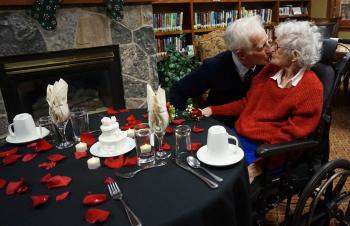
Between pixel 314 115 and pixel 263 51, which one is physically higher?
pixel 263 51

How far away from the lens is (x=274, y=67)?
1.59 m

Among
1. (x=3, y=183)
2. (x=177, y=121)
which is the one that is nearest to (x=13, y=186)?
(x=3, y=183)

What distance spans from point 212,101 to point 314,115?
77 cm

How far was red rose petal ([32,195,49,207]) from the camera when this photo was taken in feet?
2.67

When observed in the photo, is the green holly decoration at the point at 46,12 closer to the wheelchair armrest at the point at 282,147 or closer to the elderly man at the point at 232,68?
the elderly man at the point at 232,68

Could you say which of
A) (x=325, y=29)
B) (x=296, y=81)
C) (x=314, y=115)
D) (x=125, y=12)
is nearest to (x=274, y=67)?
(x=296, y=81)

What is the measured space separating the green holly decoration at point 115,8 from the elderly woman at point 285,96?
64.3 inches

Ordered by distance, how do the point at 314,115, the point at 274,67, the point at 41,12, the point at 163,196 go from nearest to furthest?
the point at 163,196
the point at 314,115
the point at 274,67
the point at 41,12

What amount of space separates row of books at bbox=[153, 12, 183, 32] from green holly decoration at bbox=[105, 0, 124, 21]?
1056 mm

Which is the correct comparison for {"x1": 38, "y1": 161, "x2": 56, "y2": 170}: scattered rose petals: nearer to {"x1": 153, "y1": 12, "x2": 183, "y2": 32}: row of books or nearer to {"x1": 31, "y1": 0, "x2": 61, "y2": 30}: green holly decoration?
{"x1": 31, "y1": 0, "x2": 61, "y2": 30}: green holly decoration

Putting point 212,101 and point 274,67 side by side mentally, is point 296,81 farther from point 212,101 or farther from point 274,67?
point 212,101

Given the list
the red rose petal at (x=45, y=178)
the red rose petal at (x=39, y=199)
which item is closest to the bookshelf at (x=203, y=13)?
the red rose petal at (x=45, y=178)

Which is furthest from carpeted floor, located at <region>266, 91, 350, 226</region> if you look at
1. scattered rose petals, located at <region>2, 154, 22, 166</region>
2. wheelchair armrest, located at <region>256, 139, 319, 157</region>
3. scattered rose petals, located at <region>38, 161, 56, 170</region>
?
scattered rose petals, located at <region>2, 154, 22, 166</region>

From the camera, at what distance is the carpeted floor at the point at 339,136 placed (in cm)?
180
